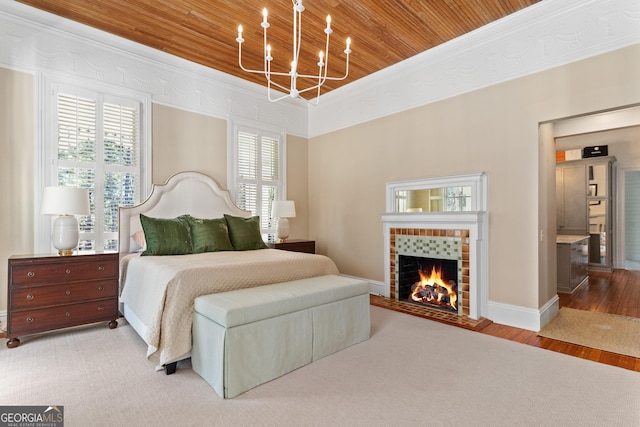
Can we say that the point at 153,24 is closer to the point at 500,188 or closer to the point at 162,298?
the point at 162,298

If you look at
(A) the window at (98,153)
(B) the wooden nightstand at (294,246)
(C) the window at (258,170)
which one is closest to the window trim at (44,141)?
(A) the window at (98,153)

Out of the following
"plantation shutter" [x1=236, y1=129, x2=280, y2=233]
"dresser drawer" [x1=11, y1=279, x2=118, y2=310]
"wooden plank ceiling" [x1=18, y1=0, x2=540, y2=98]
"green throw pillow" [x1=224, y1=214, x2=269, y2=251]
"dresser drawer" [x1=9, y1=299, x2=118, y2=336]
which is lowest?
"dresser drawer" [x1=9, y1=299, x2=118, y2=336]

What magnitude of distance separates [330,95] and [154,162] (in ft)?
9.57

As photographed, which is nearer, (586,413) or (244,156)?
(586,413)

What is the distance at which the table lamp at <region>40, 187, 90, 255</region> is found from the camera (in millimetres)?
3035

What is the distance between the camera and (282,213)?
4.84 m

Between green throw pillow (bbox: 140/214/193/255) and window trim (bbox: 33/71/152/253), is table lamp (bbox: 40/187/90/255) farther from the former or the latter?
green throw pillow (bbox: 140/214/193/255)

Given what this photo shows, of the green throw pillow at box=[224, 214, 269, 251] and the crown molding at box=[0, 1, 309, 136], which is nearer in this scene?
the crown molding at box=[0, 1, 309, 136]

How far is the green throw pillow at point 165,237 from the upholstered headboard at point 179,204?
0.43 meters

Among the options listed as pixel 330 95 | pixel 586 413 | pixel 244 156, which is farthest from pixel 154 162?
pixel 586 413

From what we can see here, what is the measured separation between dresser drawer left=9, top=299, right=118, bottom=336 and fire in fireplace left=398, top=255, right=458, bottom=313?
11.2ft

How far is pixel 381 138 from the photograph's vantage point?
15.1ft

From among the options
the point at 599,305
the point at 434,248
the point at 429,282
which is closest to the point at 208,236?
the point at 434,248

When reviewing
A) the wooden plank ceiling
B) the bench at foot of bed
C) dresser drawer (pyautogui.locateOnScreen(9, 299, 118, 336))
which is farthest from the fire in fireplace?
dresser drawer (pyautogui.locateOnScreen(9, 299, 118, 336))
